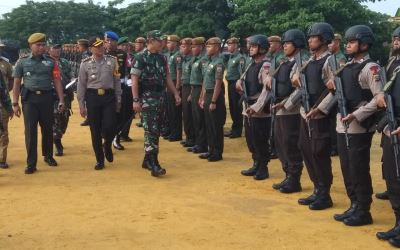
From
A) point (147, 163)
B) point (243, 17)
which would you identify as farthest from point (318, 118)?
point (243, 17)

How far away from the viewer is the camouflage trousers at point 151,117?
737 cm

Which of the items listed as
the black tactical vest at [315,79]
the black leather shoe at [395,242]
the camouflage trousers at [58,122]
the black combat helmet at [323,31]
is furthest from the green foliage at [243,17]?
the black leather shoe at [395,242]

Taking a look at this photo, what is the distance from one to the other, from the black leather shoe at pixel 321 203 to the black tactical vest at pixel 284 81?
129 cm

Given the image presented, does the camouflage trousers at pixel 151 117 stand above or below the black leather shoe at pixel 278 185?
above

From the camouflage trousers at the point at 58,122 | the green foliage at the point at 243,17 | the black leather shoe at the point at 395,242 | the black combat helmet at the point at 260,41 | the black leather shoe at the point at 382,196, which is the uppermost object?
the green foliage at the point at 243,17

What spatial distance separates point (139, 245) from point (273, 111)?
256 cm

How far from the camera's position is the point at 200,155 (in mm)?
8922

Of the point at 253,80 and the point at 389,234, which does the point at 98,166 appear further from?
the point at 389,234

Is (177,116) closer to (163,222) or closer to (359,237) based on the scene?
(163,222)

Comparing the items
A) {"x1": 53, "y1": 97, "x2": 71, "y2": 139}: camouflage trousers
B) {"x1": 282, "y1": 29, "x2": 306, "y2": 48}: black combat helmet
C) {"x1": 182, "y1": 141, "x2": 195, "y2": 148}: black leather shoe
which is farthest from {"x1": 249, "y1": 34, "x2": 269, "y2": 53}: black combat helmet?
{"x1": 53, "y1": 97, "x2": 71, "y2": 139}: camouflage trousers

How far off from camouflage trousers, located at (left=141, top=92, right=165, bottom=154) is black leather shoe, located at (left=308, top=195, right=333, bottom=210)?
254 cm

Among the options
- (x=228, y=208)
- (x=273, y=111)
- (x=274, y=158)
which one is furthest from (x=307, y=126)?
(x=274, y=158)

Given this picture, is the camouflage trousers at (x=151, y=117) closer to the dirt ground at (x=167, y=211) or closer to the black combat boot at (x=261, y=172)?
the dirt ground at (x=167, y=211)

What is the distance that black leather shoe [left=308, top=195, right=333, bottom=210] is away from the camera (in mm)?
5758
